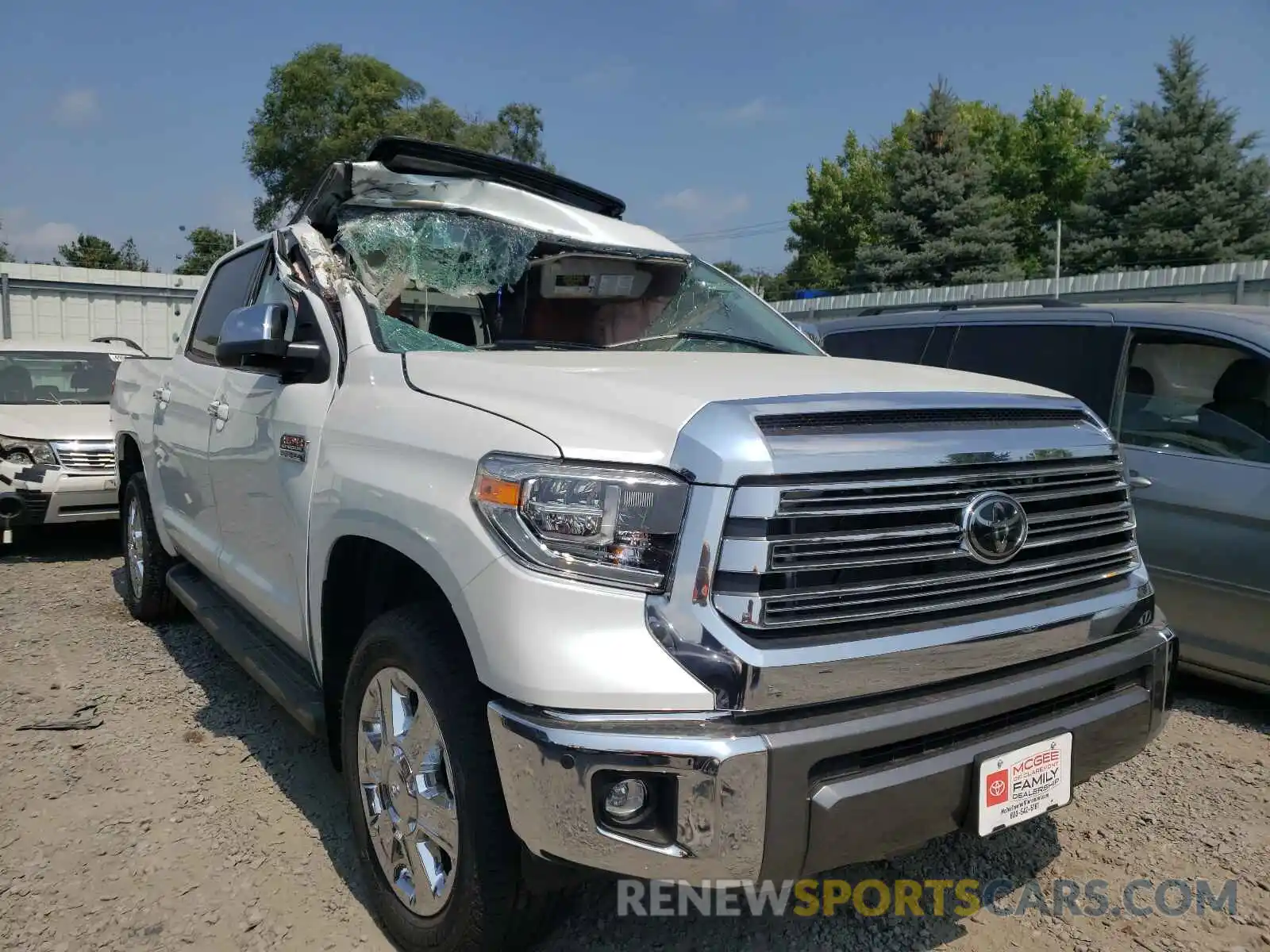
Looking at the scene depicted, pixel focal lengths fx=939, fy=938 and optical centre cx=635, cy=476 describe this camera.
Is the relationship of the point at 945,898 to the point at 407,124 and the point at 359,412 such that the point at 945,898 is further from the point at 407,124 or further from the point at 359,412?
the point at 407,124

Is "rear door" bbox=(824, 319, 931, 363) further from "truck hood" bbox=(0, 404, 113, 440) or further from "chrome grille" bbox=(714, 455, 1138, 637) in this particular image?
"truck hood" bbox=(0, 404, 113, 440)

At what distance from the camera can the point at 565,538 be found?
1896 millimetres

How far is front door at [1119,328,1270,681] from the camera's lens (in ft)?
12.2

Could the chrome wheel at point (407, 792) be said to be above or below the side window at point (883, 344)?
below

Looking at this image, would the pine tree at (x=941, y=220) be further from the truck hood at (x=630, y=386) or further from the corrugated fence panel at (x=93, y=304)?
the truck hood at (x=630, y=386)

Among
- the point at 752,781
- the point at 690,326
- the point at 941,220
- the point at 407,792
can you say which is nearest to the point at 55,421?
the point at 690,326

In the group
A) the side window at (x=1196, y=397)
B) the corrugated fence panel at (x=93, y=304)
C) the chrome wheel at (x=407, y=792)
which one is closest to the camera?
the chrome wheel at (x=407, y=792)

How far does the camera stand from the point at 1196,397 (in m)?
4.19

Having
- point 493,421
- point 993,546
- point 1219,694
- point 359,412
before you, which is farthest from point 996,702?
point 1219,694

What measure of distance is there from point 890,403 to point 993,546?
0.39m

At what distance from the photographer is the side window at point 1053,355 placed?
442 cm

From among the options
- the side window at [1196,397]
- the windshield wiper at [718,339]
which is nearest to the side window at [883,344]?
the side window at [1196,397]

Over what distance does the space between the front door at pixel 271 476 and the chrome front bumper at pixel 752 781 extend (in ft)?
4.07

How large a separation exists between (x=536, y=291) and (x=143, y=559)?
2964 millimetres
